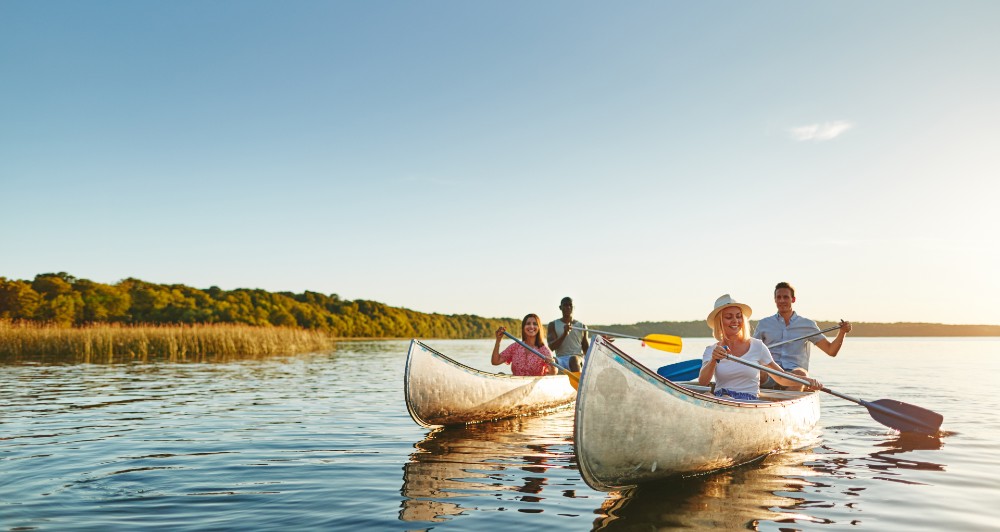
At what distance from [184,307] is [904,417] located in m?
72.0

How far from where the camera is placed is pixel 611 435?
518 cm

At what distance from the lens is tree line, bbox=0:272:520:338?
57.8 m

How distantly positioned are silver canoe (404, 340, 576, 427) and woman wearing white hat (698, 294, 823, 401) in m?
3.75

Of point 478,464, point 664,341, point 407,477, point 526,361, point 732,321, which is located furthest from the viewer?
point 526,361

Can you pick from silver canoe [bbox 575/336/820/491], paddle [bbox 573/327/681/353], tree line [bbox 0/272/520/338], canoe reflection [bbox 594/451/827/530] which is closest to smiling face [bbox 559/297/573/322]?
paddle [bbox 573/327/681/353]

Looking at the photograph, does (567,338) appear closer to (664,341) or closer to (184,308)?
(664,341)

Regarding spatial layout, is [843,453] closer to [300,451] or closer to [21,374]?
[300,451]

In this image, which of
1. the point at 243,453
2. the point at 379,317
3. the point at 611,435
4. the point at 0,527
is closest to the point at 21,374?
the point at 243,453

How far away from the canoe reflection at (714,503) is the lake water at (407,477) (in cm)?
2

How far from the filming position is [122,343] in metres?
26.2

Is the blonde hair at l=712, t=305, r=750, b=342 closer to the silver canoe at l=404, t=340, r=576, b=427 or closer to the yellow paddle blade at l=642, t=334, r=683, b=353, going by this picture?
the yellow paddle blade at l=642, t=334, r=683, b=353

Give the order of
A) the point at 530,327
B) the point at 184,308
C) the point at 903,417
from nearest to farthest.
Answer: the point at 903,417
the point at 530,327
the point at 184,308

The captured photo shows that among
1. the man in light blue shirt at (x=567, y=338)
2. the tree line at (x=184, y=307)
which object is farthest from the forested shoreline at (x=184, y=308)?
the man in light blue shirt at (x=567, y=338)

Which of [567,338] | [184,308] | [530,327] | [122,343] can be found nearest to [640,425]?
[530,327]
